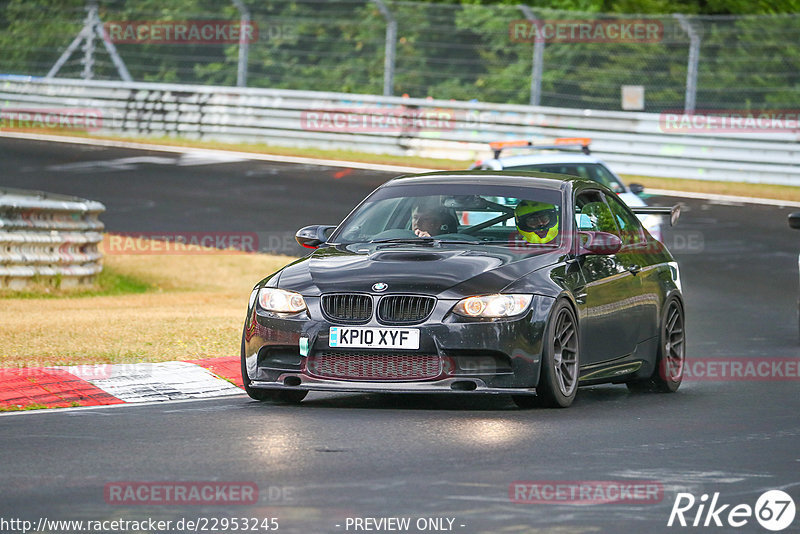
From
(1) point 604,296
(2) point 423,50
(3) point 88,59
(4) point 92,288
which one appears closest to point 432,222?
(1) point 604,296

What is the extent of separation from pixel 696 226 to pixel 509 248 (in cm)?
1490

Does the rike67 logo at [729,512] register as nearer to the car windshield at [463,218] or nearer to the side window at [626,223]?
the car windshield at [463,218]

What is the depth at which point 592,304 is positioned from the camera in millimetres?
9898

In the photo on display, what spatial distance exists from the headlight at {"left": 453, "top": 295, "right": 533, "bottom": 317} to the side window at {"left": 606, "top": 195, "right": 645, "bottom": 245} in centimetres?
203

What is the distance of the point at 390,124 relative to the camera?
31.8 m

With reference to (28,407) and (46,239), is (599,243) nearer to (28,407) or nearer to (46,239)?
(28,407)

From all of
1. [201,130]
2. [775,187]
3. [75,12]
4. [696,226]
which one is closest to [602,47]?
[775,187]

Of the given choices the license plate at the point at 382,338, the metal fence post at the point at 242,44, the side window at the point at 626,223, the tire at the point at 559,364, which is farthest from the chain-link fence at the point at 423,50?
the license plate at the point at 382,338

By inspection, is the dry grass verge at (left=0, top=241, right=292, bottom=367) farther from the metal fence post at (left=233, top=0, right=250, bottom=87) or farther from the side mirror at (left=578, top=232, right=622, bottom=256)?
the metal fence post at (left=233, top=0, right=250, bottom=87)

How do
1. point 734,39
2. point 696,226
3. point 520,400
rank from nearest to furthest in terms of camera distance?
1. point 520,400
2. point 696,226
3. point 734,39

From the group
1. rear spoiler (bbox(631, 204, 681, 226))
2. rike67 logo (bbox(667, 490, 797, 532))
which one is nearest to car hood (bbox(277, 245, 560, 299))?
rike67 logo (bbox(667, 490, 797, 532))

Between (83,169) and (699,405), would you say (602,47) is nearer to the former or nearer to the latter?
(83,169)

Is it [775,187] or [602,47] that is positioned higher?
[602,47]

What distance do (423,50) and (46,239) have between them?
1446 cm
